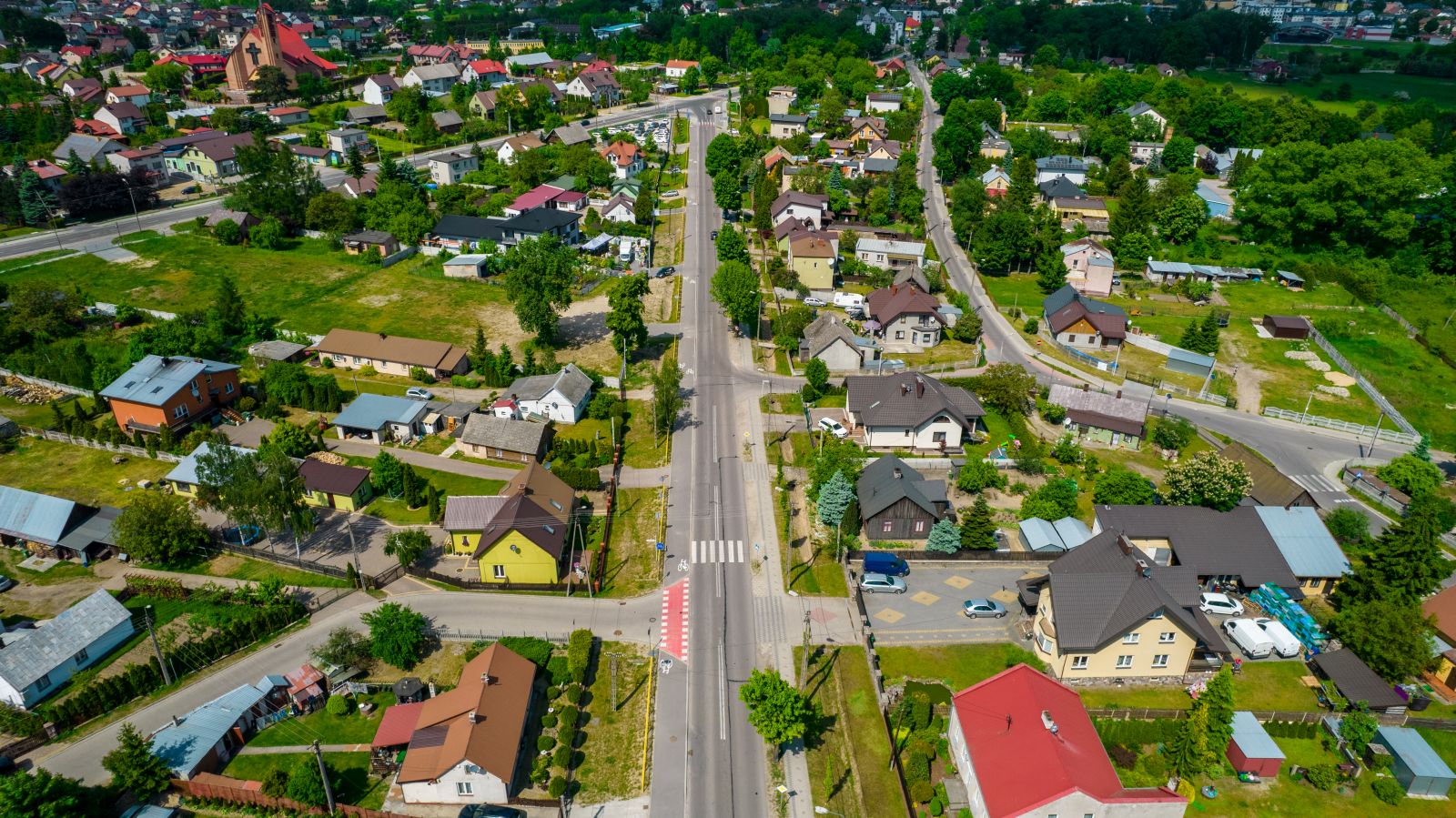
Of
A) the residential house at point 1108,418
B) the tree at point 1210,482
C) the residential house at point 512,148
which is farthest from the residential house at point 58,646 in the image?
the residential house at point 512,148

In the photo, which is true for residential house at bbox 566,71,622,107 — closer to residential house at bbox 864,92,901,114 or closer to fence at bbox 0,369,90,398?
residential house at bbox 864,92,901,114

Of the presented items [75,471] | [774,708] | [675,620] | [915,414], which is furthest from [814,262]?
[75,471]

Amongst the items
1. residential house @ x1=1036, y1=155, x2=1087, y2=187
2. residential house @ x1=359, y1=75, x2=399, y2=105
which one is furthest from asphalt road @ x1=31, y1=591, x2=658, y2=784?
residential house @ x1=359, y1=75, x2=399, y2=105

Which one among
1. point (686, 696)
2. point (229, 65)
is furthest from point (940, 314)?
point (229, 65)

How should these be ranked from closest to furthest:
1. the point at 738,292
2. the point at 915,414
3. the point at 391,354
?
the point at 915,414 < the point at 391,354 < the point at 738,292

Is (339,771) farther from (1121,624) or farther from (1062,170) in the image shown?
(1062,170)

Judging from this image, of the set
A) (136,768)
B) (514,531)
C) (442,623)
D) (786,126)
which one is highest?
(786,126)
